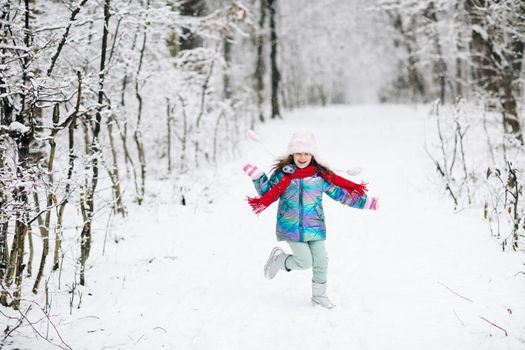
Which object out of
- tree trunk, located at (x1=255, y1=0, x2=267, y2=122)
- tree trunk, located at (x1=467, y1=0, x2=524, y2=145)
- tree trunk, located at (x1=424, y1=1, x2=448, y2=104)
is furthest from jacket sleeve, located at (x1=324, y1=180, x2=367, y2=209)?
tree trunk, located at (x1=255, y1=0, x2=267, y2=122)

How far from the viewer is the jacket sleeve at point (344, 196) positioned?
3.65 meters

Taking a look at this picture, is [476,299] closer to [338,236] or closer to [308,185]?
[308,185]

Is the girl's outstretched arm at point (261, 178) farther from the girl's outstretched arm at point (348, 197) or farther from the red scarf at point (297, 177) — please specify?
the girl's outstretched arm at point (348, 197)

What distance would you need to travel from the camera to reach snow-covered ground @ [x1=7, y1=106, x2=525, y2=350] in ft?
10.3

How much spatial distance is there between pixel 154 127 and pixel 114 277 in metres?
6.46

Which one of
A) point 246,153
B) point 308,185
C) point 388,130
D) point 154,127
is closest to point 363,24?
point 388,130

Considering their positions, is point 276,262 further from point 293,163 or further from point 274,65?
point 274,65

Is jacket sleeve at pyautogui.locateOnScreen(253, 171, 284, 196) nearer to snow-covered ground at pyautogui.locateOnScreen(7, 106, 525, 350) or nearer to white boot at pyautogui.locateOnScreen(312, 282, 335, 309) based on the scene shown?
white boot at pyautogui.locateOnScreen(312, 282, 335, 309)

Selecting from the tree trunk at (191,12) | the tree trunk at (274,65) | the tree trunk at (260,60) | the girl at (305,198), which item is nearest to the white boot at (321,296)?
the girl at (305,198)

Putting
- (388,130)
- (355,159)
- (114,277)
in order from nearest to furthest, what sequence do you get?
(114,277)
(355,159)
(388,130)

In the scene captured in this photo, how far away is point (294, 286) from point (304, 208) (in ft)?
3.52

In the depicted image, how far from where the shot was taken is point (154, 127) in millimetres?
10250

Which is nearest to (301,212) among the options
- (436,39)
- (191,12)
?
(191,12)

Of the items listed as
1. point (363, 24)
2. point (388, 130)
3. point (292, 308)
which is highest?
point (363, 24)
